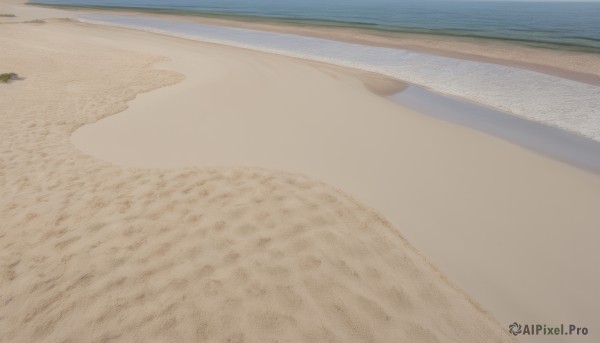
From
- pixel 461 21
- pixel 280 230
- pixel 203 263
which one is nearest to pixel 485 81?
pixel 280 230

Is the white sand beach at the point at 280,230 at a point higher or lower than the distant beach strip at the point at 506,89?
lower

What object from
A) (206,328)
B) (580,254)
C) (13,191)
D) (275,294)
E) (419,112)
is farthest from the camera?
(419,112)

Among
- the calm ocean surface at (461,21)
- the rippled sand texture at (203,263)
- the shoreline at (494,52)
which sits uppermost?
the calm ocean surface at (461,21)

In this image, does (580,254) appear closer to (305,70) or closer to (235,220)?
(235,220)

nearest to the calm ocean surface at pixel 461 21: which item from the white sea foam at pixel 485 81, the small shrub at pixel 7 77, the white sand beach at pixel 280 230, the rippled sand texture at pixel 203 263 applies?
the white sea foam at pixel 485 81

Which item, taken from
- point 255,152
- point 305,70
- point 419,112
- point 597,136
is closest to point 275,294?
point 255,152

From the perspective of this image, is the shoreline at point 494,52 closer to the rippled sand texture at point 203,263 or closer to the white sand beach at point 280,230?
the white sand beach at point 280,230
